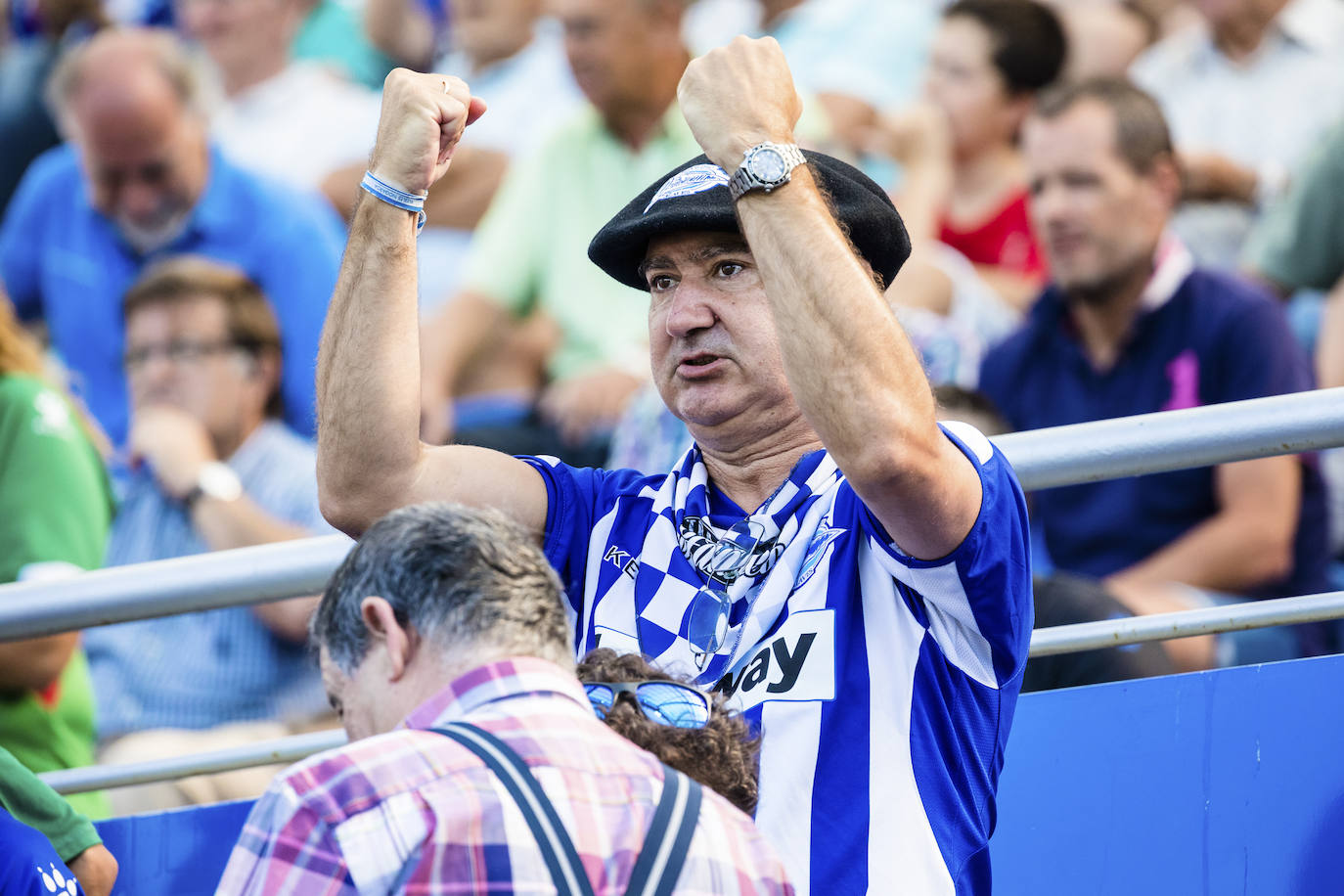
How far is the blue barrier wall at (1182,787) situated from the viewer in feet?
7.97

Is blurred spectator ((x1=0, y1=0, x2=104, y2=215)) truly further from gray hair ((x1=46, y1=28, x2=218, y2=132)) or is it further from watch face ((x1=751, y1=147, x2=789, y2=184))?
watch face ((x1=751, y1=147, x2=789, y2=184))

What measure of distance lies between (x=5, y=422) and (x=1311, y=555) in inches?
117

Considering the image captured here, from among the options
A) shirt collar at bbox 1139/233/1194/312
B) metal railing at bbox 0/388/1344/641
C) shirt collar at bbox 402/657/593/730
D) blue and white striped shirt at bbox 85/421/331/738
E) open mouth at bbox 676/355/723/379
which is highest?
shirt collar at bbox 402/657/593/730

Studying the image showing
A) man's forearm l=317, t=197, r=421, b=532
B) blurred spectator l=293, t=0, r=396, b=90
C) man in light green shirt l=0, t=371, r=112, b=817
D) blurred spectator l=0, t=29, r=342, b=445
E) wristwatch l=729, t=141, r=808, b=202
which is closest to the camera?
wristwatch l=729, t=141, r=808, b=202

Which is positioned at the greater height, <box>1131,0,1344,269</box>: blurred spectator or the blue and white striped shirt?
<box>1131,0,1344,269</box>: blurred spectator

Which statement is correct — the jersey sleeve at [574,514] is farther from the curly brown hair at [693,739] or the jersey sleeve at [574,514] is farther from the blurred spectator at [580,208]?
the blurred spectator at [580,208]

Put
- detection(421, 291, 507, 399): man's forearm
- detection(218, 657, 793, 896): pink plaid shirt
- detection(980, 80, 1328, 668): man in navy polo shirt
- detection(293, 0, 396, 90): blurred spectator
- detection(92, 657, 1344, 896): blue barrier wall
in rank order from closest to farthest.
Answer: detection(218, 657, 793, 896): pink plaid shirt, detection(92, 657, 1344, 896): blue barrier wall, detection(980, 80, 1328, 668): man in navy polo shirt, detection(421, 291, 507, 399): man's forearm, detection(293, 0, 396, 90): blurred spectator

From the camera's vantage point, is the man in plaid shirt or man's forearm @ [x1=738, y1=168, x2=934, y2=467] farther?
man's forearm @ [x1=738, y1=168, x2=934, y2=467]

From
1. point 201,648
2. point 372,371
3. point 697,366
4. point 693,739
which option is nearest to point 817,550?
point 697,366

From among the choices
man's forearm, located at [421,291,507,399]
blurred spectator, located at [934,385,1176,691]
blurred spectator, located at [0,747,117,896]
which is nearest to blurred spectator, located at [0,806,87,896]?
blurred spectator, located at [0,747,117,896]

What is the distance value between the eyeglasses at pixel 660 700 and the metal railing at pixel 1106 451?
3.24 feet

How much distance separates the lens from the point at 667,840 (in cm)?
138

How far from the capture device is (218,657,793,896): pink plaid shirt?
1.29 metres

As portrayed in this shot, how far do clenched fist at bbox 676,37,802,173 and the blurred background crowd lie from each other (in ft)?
4.73
